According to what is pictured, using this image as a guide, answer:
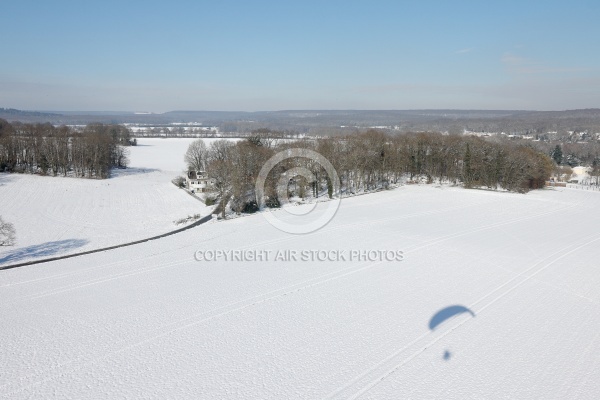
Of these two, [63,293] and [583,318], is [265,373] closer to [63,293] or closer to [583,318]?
[63,293]

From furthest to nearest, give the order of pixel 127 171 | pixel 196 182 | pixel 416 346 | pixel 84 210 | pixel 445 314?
pixel 127 171 < pixel 196 182 < pixel 84 210 < pixel 445 314 < pixel 416 346

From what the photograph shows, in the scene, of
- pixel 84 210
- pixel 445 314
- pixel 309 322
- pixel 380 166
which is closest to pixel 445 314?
pixel 445 314

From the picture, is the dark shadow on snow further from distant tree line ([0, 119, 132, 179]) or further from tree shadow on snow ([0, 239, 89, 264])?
distant tree line ([0, 119, 132, 179])

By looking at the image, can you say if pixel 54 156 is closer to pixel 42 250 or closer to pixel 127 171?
pixel 127 171

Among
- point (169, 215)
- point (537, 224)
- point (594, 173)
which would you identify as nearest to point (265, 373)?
point (537, 224)

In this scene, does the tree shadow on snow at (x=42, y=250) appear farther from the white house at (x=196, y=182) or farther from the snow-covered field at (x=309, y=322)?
the white house at (x=196, y=182)

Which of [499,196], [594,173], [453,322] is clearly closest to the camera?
[453,322]
